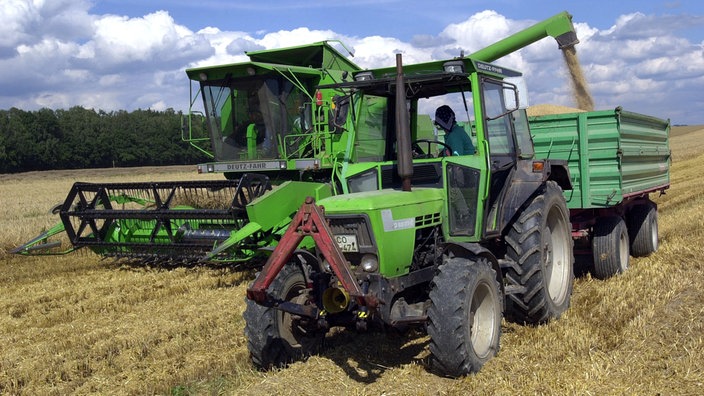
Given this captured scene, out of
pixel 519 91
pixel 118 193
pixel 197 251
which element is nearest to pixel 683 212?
pixel 519 91

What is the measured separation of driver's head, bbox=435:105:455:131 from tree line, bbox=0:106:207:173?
51564mm

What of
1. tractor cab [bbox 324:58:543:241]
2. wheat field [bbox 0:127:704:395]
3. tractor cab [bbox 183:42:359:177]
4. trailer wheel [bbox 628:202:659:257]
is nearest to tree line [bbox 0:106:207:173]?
Answer: tractor cab [bbox 183:42:359:177]

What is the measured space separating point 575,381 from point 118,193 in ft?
24.3

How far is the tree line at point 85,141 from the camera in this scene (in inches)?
2048

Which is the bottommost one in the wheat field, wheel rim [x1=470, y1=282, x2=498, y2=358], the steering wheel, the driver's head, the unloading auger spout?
the wheat field

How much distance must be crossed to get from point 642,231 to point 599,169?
1.64 m

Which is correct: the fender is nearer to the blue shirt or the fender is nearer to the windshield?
the blue shirt

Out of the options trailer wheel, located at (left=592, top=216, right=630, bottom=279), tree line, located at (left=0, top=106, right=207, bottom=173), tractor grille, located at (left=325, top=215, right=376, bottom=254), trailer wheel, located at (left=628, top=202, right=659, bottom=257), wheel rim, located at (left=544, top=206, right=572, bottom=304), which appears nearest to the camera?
tractor grille, located at (left=325, top=215, right=376, bottom=254)

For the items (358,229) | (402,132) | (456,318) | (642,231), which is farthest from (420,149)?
(642,231)

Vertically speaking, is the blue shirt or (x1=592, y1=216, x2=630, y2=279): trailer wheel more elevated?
the blue shirt

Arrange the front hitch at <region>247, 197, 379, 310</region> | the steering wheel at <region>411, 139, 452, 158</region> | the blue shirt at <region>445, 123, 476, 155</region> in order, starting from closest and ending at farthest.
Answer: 1. the front hitch at <region>247, 197, 379, 310</region>
2. the blue shirt at <region>445, 123, 476, 155</region>
3. the steering wheel at <region>411, 139, 452, 158</region>

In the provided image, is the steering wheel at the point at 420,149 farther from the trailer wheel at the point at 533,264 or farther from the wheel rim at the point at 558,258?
the wheel rim at the point at 558,258

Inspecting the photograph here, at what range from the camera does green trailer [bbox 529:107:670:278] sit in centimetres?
746

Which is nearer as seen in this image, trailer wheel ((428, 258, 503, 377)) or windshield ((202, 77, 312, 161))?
trailer wheel ((428, 258, 503, 377))
